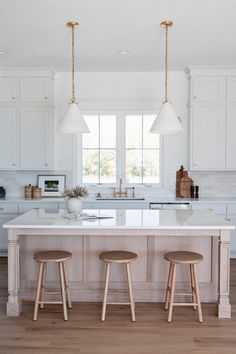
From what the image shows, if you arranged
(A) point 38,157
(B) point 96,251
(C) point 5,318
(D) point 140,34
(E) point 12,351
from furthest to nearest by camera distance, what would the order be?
1. (A) point 38,157
2. (D) point 140,34
3. (B) point 96,251
4. (C) point 5,318
5. (E) point 12,351

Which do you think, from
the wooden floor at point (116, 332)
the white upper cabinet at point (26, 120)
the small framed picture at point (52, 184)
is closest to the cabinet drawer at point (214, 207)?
the wooden floor at point (116, 332)

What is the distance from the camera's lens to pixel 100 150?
613cm

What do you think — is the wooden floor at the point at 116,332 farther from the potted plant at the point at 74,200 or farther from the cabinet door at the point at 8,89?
the cabinet door at the point at 8,89

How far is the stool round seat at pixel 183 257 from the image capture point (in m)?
3.29

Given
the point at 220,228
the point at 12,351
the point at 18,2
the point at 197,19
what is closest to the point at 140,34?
the point at 197,19

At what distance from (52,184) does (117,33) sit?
278 centimetres

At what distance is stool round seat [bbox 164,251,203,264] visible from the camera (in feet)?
10.8

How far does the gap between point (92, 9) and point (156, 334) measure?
3164 millimetres

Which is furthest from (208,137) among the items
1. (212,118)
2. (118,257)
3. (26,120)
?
(118,257)

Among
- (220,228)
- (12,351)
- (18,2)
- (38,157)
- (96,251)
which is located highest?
(18,2)

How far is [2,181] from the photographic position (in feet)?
20.0

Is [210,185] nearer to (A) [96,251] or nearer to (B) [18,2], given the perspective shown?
(A) [96,251]

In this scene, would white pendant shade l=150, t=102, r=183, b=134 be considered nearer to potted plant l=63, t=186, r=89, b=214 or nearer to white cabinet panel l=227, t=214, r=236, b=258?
potted plant l=63, t=186, r=89, b=214

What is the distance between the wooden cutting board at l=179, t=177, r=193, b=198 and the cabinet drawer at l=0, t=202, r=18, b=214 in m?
2.67
